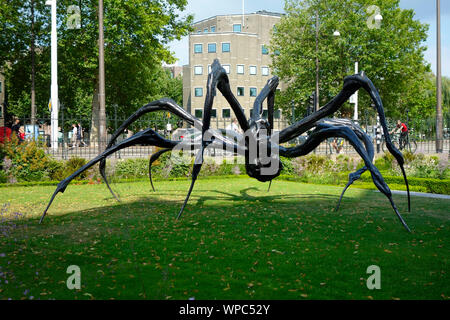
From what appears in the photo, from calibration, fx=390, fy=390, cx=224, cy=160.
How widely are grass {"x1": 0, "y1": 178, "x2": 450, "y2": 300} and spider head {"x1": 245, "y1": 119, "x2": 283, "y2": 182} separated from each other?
907 mm

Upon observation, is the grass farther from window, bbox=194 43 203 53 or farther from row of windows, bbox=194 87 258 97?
window, bbox=194 43 203 53

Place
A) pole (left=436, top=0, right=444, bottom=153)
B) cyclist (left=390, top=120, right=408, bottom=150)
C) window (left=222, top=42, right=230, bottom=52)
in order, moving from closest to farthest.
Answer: pole (left=436, top=0, right=444, bottom=153) < cyclist (left=390, top=120, right=408, bottom=150) < window (left=222, top=42, right=230, bottom=52)

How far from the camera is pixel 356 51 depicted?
123ft

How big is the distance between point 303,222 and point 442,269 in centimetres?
270

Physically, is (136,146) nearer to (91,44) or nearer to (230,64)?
(91,44)

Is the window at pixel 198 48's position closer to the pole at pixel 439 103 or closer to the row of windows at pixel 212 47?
the row of windows at pixel 212 47

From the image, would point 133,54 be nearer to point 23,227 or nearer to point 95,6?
point 95,6

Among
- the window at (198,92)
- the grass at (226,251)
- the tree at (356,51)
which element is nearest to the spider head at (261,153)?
the grass at (226,251)

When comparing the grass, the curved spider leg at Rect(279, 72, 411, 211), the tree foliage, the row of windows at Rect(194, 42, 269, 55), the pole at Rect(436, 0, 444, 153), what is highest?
the row of windows at Rect(194, 42, 269, 55)

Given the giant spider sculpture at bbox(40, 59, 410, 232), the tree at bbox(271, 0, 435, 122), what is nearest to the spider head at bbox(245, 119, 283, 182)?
the giant spider sculpture at bbox(40, 59, 410, 232)

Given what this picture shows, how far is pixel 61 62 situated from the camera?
32.9 m

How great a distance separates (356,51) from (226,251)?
121 feet

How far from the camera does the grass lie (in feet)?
11.6

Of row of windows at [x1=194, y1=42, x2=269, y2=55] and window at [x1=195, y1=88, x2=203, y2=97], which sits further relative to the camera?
row of windows at [x1=194, y1=42, x2=269, y2=55]
